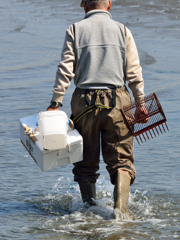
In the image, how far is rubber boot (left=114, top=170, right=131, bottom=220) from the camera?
4238 mm

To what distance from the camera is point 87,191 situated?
15.1 ft

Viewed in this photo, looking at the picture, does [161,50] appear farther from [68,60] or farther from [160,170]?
[68,60]

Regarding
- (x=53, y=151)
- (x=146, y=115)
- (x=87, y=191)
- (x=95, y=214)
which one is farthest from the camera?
(x=87, y=191)

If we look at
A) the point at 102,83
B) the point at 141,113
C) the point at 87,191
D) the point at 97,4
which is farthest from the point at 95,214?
the point at 97,4

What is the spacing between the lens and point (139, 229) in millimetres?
4109

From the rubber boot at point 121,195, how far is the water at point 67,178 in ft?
0.22

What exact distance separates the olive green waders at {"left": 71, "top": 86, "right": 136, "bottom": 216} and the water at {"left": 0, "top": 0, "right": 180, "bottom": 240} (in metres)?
0.31

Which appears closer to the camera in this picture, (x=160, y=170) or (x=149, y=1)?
(x=160, y=170)

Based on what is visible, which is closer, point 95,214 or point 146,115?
point 146,115

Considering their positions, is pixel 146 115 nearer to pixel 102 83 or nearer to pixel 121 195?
pixel 102 83

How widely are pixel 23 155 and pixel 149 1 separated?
1373 cm

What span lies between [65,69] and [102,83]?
30cm

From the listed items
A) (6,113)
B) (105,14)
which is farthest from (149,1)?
(105,14)

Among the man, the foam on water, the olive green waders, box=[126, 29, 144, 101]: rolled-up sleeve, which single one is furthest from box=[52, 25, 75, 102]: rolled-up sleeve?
the foam on water
